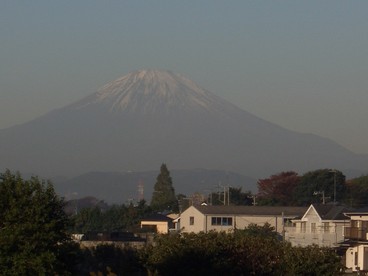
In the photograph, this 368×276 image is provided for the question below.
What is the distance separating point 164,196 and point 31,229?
311ft

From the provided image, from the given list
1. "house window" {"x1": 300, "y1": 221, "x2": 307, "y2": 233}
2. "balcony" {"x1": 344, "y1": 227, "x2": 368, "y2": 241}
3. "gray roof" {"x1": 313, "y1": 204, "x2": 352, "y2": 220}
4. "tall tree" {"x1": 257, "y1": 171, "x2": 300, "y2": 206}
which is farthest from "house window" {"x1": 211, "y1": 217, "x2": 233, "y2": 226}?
"tall tree" {"x1": 257, "y1": 171, "x2": 300, "y2": 206}

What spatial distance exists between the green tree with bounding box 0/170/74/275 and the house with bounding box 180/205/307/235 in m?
41.7

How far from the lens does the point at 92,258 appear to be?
54844mm

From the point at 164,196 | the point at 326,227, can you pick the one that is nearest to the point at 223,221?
the point at 326,227

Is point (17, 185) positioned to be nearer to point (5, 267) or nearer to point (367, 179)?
point (5, 267)

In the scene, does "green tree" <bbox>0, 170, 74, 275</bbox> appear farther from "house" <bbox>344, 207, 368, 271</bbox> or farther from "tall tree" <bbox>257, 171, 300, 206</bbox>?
"tall tree" <bbox>257, 171, 300, 206</bbox>

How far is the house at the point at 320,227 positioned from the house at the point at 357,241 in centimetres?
202

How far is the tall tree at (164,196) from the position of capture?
116188 millimetres

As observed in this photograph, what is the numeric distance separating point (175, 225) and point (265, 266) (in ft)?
125

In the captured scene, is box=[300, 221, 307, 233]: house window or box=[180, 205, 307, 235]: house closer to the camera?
box=[300, 221, 307, 233]: house window

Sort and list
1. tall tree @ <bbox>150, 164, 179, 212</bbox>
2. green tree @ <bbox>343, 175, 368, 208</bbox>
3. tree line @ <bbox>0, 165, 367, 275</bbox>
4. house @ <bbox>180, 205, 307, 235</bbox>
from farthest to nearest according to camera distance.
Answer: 1. tall tree @ <bbox>150, 164, 179, 212</bbox>
2. green tree @ <bbox>343, 175, 368, 208</bbox>
3. house @ <bbox>180, 205, 307, 235</bbox>
4. tree line @ <bbox>0, 165, 367, 275</bbox>

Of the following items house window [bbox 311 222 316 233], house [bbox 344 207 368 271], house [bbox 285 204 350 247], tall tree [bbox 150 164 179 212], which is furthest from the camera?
tall tree [bbox 150 164 179 212]

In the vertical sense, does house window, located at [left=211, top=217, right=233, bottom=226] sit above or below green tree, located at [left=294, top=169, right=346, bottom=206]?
below

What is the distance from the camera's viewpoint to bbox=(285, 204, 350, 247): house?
6353 centimetres
